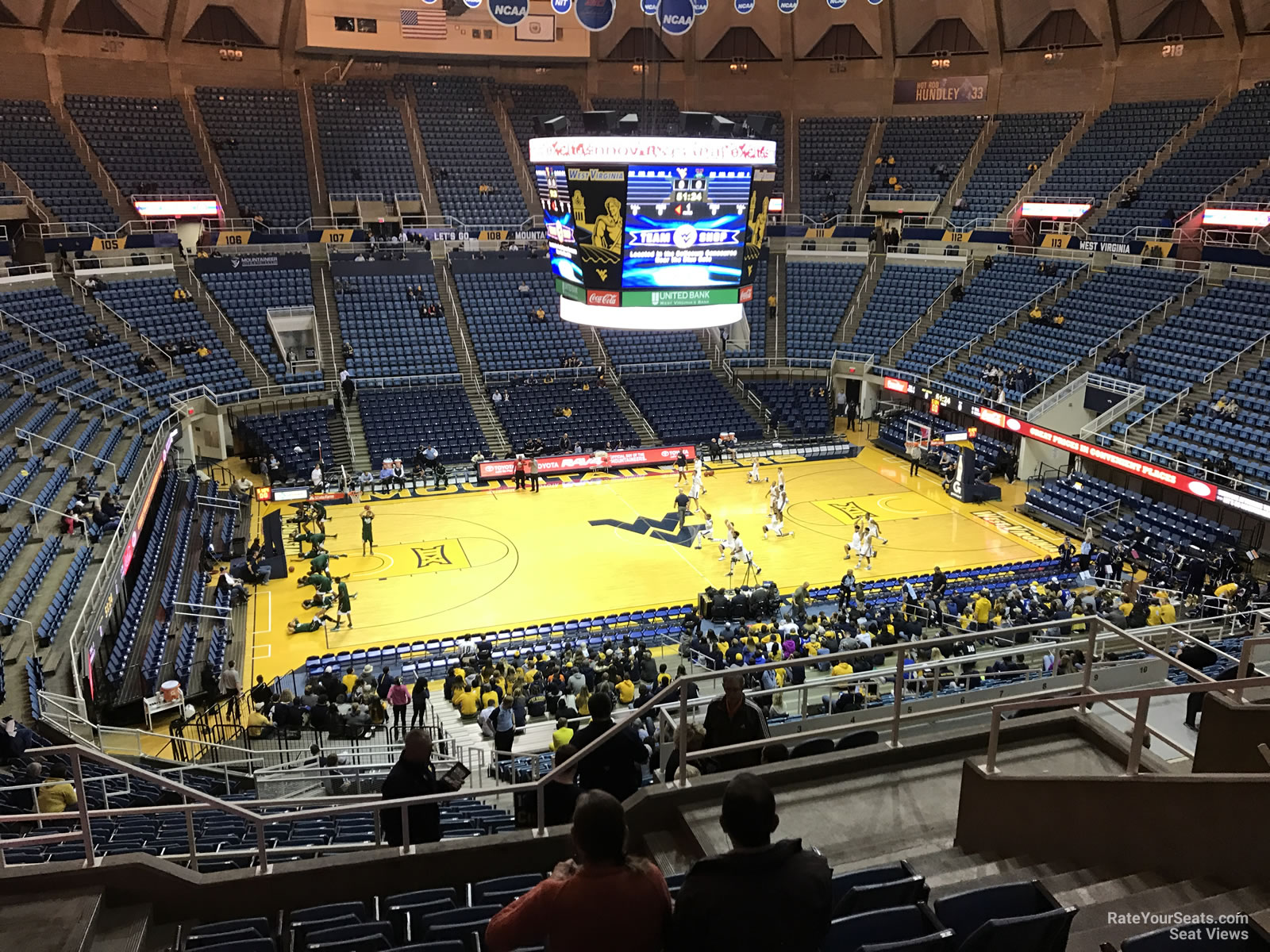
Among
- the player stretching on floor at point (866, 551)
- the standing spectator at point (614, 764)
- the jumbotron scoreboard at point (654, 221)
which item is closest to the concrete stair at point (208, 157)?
the jumbotron scoreboard at point (654, 221)

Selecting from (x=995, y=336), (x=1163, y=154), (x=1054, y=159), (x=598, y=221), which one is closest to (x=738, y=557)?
(x=598, y=221)

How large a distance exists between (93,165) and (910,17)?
39.4 meters

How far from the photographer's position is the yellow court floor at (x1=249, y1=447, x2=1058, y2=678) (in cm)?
2212

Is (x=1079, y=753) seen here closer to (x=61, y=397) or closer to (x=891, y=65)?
(x=61, y=397)

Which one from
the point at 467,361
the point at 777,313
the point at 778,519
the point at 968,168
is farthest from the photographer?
the point at 968,168

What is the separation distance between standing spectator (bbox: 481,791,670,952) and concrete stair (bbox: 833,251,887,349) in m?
40.0

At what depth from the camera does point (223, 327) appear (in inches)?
1443

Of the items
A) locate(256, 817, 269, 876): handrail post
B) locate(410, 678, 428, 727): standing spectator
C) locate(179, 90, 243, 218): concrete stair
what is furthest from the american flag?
locate(256, 817, 269, 876): handrail post

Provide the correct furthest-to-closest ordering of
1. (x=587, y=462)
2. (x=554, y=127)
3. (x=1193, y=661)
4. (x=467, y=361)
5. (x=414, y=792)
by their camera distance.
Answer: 1. (x=467, y=361)
2. (x=587, y=462)
3. (x=554, y=127)
4. (x=1193, y=661)
5. (x=414, y=792)

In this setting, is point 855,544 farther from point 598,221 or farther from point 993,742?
point 993,742

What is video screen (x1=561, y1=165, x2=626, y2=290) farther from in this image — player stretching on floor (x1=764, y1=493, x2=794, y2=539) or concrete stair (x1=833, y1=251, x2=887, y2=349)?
concrete stair (x1=833, y1=251, x2=887, y2=349)

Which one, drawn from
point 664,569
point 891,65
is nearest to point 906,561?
point 664,569

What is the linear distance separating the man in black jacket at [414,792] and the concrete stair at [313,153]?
42449mm

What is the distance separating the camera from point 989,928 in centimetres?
400
